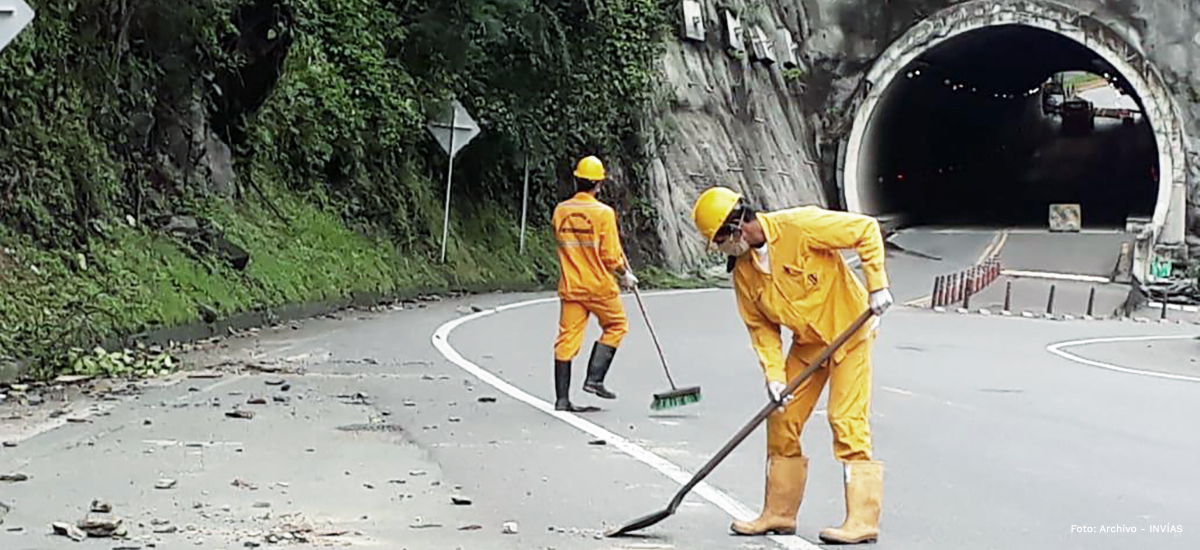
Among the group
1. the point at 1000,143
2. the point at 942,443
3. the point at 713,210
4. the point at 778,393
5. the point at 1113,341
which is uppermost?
the point at 1000,143

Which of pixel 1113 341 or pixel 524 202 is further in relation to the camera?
pixel 524 202

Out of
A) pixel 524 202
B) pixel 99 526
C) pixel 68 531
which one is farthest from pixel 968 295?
pixel 68 531

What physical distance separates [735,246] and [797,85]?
4610 centimetres

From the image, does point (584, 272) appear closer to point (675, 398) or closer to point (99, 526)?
point (675, 398)

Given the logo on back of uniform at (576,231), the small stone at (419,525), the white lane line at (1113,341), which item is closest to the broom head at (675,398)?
the logo on back of uniform at (576,231)

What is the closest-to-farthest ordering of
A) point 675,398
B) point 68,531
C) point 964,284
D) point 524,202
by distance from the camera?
point 68,531 → point 675,398 → point 524,202 → point 964,284

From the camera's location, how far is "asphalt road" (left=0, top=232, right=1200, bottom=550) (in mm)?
6984

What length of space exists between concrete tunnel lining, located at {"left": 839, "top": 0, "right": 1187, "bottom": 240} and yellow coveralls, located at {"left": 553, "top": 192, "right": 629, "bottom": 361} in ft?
127

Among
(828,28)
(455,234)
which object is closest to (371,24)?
(455,234)

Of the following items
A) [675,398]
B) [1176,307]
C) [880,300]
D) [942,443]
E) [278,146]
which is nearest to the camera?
[880,300]

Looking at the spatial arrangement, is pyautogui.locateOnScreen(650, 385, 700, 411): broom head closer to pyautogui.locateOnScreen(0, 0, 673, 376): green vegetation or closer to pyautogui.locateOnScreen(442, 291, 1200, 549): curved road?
pyautogui.locateOnScreen(442, 291, 1200, 549): curved road

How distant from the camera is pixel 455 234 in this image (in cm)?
2833

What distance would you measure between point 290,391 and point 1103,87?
306ft

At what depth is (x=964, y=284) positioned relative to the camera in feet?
117
